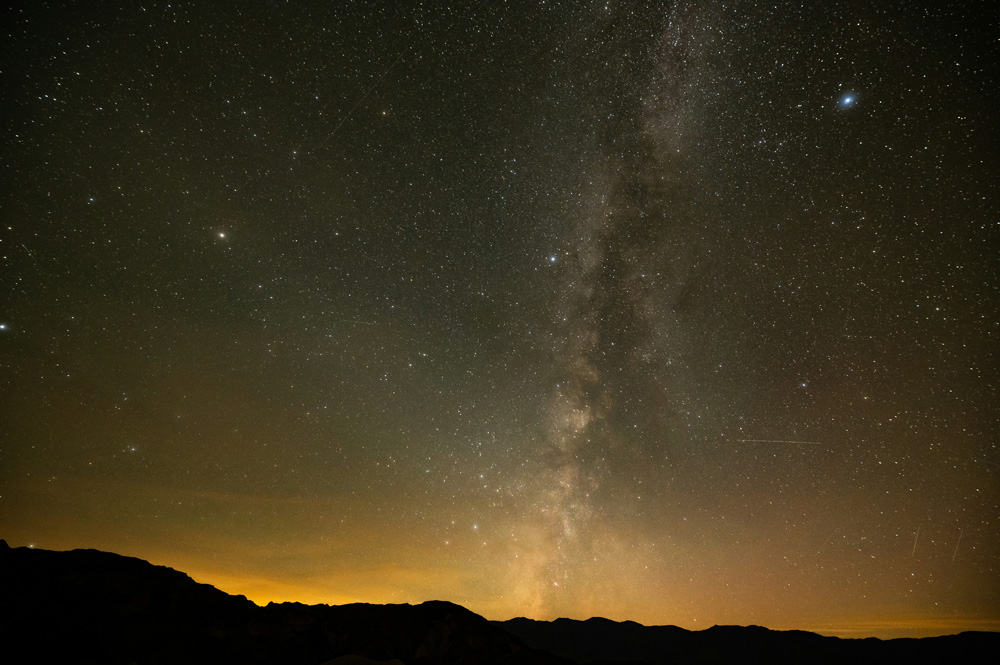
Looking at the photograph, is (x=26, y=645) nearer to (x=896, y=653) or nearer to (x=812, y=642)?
(x=812, y=642)

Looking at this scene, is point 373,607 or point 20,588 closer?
point 20,588

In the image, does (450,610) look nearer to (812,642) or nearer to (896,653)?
(812,642)

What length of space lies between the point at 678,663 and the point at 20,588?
431ft

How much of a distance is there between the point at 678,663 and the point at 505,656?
10681cm

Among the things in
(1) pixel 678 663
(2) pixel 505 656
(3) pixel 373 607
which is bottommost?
(1) pixel 678 663

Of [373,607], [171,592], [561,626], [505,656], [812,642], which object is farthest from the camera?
[561,626]

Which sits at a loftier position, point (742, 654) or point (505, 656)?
point (505, 656)

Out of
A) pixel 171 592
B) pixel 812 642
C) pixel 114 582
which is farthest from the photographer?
pixel 812 642

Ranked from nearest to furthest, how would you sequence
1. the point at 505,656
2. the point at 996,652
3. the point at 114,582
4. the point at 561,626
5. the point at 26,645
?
the point at 26,645 → the point at 114,582 → the point at 505,656 → the point at 996,652 → the point at 561,626

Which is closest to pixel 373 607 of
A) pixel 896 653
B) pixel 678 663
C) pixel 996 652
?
pixel 678 663

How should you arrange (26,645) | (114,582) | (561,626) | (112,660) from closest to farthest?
1. (26,645)
2. (112,660)
3. (114,582)
4. (561,626)

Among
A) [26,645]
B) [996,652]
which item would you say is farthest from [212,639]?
[996,652]

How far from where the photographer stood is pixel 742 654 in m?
118

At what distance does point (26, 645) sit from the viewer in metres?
22.2
